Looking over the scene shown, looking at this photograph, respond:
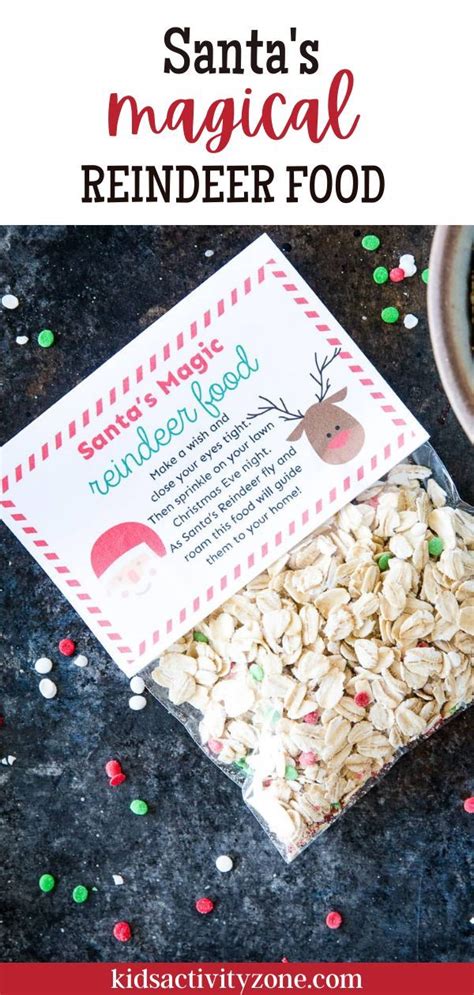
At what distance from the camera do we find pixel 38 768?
0.97 metres

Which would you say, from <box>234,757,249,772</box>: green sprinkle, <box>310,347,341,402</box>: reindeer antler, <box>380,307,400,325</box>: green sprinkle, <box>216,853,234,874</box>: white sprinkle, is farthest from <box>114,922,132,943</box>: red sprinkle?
<box>380,307,400,325</box>: green sprinkle

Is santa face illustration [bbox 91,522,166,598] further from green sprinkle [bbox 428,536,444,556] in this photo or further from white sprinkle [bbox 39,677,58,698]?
green sprinkle [bbox 428,536,444,556]

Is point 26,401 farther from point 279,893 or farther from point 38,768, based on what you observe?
point 279,893

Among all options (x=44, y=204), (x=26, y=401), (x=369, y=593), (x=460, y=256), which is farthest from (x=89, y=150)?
(x=369, y=593)

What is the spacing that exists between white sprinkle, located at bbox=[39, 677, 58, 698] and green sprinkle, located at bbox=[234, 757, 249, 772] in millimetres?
213

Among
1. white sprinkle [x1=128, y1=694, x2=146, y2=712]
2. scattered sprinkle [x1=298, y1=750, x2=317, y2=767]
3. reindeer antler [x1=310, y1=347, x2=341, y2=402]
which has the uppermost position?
reindeer antler [x1=310, y1=347, x2=341, y2=402]

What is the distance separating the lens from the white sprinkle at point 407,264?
948mm

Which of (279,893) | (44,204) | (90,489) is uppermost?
(44,204)

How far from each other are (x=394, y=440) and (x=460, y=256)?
0.63ft

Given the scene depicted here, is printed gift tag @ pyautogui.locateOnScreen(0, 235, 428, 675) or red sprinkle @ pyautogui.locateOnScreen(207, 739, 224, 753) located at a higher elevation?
printed gift tag @ pyautogui.locateOnScreen(0, 235, 428, 675)

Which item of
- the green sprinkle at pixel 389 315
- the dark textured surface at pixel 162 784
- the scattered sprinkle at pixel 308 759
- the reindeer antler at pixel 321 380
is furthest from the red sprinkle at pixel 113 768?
the green sprinkle at pixel 389 315

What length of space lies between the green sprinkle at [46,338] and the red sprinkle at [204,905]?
2.04 ft

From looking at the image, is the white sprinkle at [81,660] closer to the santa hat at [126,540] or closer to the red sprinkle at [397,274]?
the santa hat at [126,540]

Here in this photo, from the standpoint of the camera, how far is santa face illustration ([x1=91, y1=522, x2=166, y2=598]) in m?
0.93
